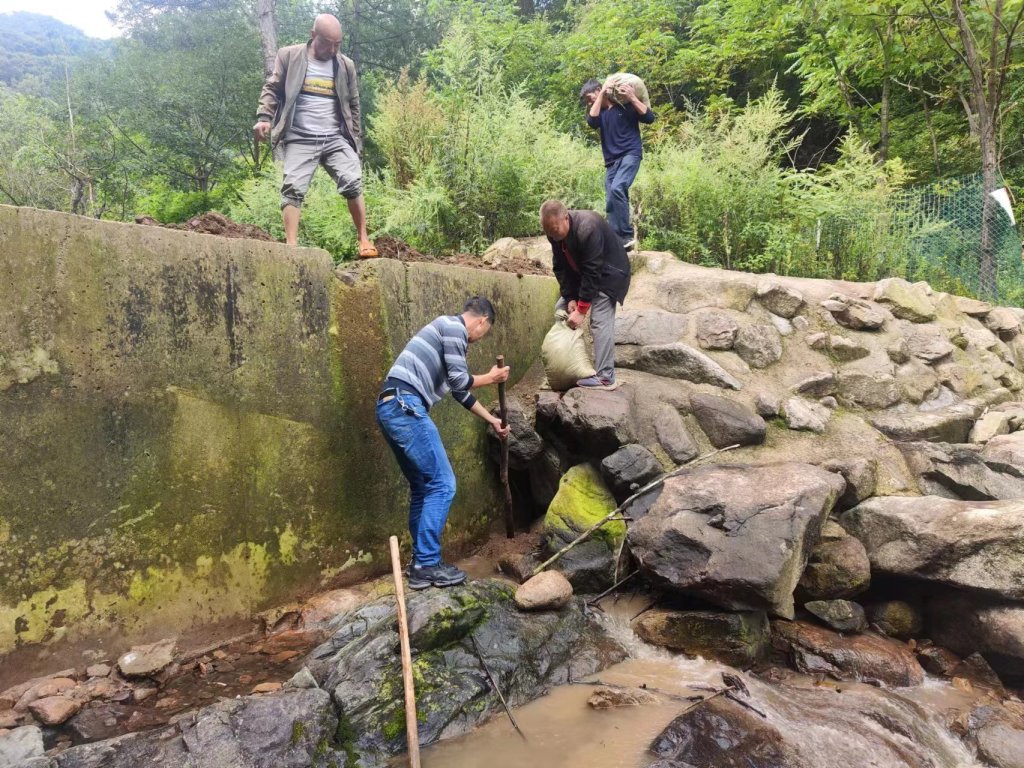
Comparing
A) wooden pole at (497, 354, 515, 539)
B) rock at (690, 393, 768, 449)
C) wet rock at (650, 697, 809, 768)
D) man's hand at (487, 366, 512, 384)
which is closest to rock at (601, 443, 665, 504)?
rock at (690, 393, 768, 449)

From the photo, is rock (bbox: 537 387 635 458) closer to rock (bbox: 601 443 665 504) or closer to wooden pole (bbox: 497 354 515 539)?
rock (bbox: 601 443 665 504)

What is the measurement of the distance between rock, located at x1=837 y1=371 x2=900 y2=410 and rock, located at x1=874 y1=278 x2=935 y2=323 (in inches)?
51.6

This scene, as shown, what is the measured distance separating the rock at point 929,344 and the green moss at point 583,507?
12.9 ft

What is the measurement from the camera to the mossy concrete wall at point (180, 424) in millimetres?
2889

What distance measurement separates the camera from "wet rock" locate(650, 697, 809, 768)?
107 inches

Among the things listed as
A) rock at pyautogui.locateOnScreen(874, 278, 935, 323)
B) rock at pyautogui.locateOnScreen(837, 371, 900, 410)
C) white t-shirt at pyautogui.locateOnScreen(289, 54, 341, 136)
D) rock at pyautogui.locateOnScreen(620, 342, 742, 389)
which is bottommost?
rock at pyautogui.locateOnScreen(837, 371, 900, 410)

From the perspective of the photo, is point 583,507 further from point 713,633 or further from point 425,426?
point 425,426

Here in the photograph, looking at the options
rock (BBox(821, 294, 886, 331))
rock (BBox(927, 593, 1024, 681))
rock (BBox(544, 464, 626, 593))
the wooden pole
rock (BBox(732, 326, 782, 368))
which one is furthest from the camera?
rock (BBox(821, 294, 886, 331))

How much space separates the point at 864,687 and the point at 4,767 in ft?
13.7

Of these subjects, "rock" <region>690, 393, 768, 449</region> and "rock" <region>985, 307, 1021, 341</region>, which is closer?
"rock" <region>690, 393, 768, 449</region>

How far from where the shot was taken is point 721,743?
9.13ft

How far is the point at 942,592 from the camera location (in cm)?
399

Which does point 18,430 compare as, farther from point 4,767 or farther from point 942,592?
point 942,592

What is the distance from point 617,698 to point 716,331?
148 inches
